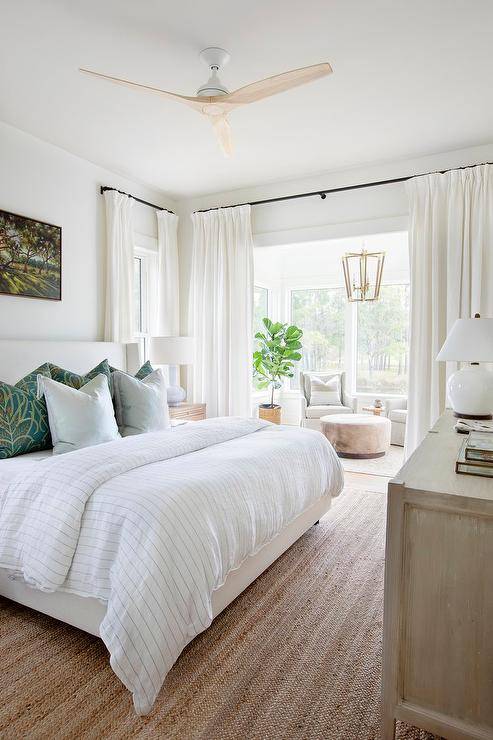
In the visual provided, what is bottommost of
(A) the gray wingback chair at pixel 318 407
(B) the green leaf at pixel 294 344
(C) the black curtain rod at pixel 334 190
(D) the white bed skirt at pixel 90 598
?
(D) the white bed skirt at pixel 90 598

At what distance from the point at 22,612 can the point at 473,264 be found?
3789 mm

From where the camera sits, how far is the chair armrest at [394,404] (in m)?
5.97

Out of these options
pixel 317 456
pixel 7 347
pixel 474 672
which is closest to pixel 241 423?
pixel 317 456

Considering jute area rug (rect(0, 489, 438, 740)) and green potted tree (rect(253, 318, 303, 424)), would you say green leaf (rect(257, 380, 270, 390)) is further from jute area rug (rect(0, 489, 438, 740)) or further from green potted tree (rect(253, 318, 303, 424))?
jute area rug (rect(0, 489, 438, 740))

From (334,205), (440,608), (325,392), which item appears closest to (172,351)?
(334,205)

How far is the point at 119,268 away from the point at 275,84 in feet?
7.96

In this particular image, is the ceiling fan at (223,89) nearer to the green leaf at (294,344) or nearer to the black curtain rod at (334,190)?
the black curtain rod at (334,190)

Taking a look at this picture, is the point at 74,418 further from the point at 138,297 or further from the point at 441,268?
the point at 441,268

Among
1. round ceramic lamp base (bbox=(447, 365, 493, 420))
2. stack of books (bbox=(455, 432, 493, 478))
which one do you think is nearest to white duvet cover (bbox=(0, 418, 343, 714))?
stack of books (bbox=(455, 432, 493, 478))

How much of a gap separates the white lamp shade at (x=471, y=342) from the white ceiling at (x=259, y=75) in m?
1.50

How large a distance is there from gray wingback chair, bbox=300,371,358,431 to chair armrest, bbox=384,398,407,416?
0.45m

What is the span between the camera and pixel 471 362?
8.04ft

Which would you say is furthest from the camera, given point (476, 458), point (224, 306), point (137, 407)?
point (224, 306)

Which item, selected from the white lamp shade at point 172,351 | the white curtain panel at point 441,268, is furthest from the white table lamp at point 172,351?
the white curtain panel at point 441,268
